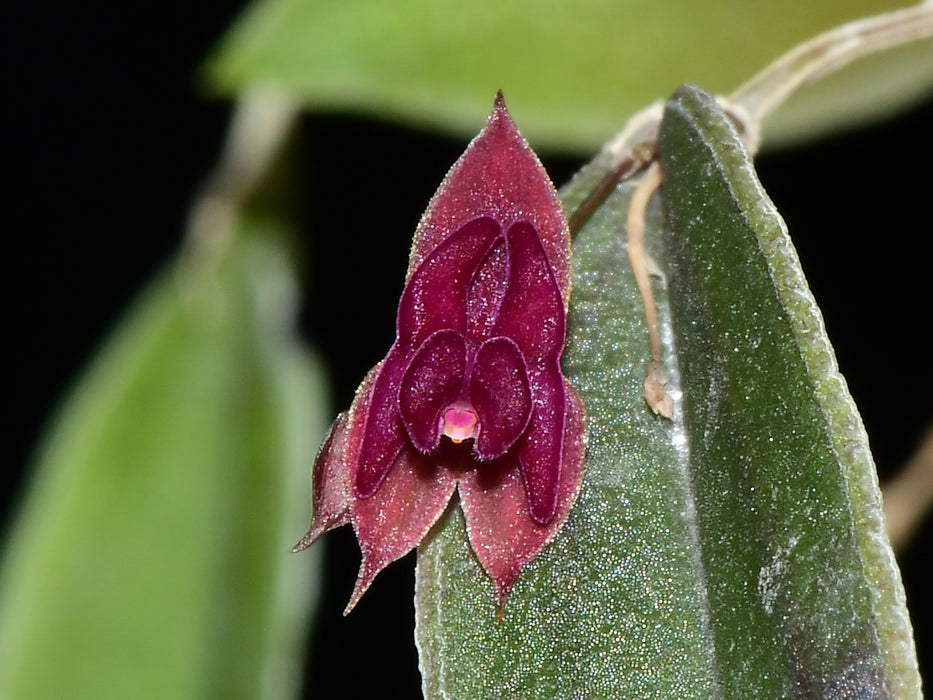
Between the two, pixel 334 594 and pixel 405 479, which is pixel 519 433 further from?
pixel 334 594

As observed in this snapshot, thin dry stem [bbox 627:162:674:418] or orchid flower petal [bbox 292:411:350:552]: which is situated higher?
thin dry stem [bbox 627:162:674:418]

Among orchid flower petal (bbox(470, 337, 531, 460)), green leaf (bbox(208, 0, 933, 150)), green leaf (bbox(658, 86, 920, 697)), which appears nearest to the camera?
green leaf (bbox(658, 86, 920, 697))

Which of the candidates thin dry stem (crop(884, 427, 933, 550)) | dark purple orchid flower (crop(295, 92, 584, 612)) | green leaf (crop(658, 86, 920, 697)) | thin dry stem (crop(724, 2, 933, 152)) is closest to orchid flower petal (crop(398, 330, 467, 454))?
dark purple orchid flower (crop(295, 92, 584, 612))

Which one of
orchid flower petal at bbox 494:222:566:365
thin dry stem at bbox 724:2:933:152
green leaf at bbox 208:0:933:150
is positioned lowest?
orchid flower petal at bbox 494:222:566:365

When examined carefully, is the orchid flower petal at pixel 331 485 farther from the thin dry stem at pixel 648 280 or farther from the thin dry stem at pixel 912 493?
the thin dry stem at pixel 912 493

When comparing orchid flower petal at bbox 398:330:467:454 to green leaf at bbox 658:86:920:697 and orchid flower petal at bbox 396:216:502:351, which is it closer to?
orchid flower petal at bbox 396:216:502:351

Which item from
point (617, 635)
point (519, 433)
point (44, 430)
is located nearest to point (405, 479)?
point (519, 433)

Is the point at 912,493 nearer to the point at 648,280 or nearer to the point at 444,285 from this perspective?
the point at 648,280
